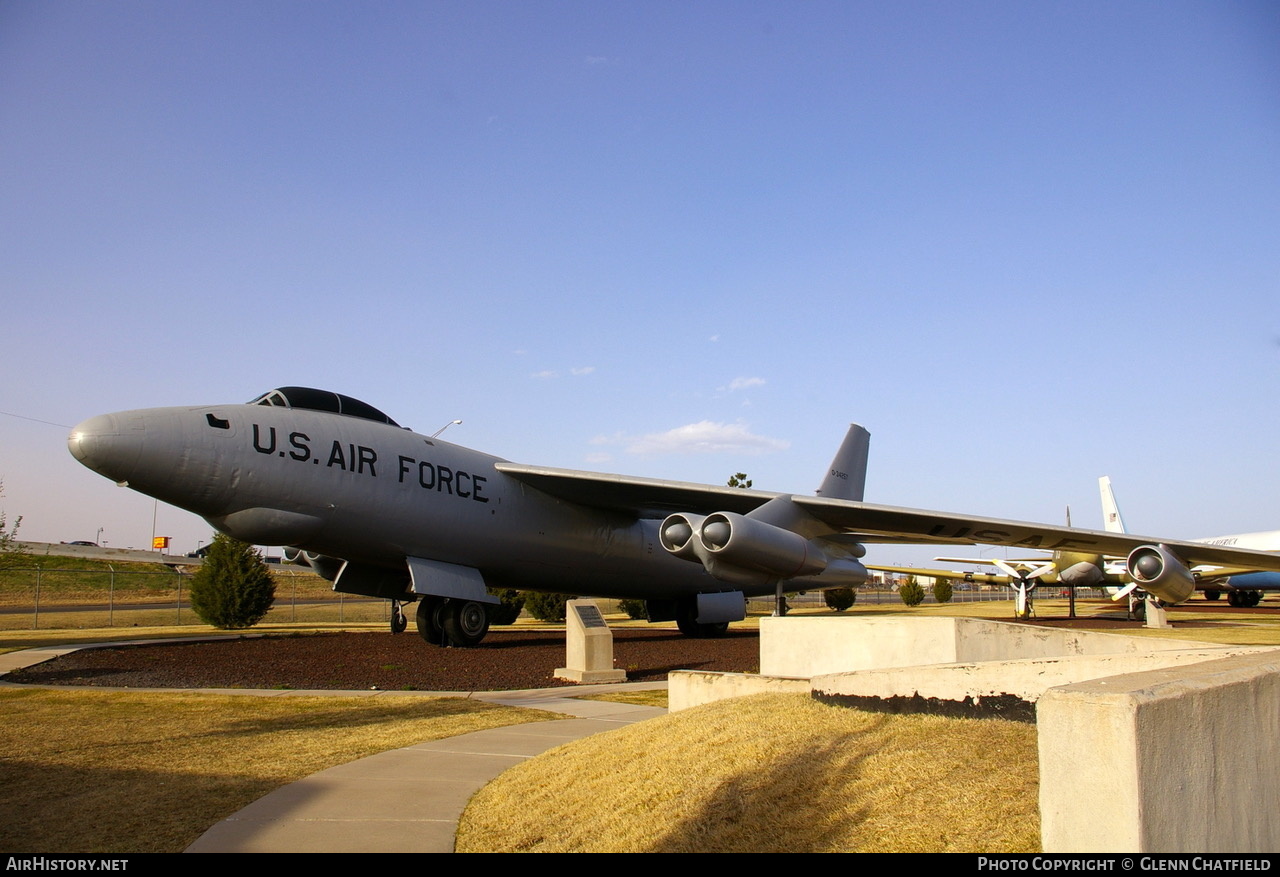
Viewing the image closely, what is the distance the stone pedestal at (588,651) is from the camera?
1311 cm

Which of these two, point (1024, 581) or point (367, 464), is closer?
point (367, 464)

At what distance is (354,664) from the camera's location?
48.2ft

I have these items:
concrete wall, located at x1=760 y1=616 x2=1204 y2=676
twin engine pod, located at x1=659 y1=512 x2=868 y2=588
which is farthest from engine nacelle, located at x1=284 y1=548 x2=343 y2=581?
concrete wall, located at x1=760 y1=616 x2=1204 y2=676

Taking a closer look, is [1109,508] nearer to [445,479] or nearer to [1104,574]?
[1104,574]

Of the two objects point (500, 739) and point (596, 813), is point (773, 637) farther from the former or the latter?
point (596, 813)

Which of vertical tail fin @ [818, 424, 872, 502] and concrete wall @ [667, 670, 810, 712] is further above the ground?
vertical tail fin @ [818, 424, 872, 502]

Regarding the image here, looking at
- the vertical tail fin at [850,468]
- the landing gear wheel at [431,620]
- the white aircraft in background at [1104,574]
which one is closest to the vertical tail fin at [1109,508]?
the white aircraft in background at [1104,574]

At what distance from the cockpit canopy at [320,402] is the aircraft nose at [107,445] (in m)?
2.21

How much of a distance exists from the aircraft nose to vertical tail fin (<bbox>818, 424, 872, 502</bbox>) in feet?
50.5

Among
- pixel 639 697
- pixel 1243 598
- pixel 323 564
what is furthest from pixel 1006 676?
pixel 1243 598

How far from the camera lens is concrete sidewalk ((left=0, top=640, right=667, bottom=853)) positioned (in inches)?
186

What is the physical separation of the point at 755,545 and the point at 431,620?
24.4ft

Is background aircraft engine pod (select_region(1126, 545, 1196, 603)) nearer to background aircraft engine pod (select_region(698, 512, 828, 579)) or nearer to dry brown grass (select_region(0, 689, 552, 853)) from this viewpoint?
background aircraft engine pod (select_region(698, 512, 828, 579))

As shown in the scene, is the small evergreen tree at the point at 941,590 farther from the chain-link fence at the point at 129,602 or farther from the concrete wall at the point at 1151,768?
the concrete wall at the point at 1151,768
